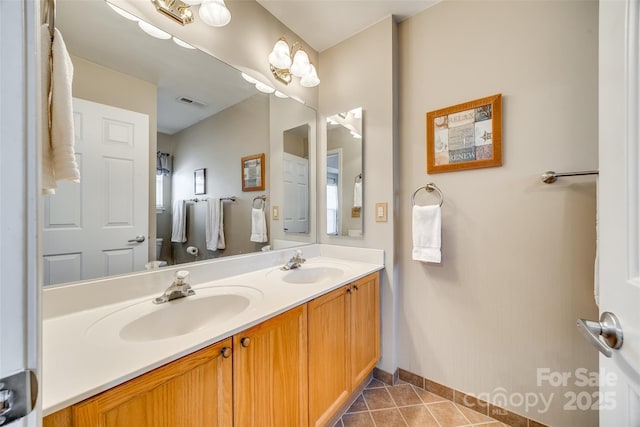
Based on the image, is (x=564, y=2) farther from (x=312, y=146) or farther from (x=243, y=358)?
(x=243, y=358)

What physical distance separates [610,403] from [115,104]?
1.72 meters

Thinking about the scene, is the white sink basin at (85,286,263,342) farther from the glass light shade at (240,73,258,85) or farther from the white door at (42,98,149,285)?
the glass light shade at (240,73,258,85)

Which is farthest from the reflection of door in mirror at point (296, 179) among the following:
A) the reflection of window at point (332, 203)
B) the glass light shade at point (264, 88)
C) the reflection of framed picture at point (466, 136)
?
the reflection of framed picture at point (466, 136)

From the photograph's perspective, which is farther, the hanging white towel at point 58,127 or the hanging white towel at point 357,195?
the hanging white towel at point 357,195

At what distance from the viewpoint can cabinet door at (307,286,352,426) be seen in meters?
1.08

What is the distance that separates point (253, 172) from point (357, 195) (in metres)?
0.73

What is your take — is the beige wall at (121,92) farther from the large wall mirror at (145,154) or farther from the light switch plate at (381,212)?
the light switch plate at (381,212)

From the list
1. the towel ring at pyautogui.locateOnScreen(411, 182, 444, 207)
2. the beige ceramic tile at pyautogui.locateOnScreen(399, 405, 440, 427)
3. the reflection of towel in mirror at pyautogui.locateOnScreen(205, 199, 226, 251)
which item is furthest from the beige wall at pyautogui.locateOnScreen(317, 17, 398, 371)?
the reflection of towel in mirror at pyautogui.locateOnScreen(205, 199, 226, 251)

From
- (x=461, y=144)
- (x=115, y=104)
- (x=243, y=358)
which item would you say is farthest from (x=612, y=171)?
(x=115, y=104)

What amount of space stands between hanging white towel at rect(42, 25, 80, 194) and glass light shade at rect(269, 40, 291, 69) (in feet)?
3.59

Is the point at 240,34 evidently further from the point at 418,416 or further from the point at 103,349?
the point at 418,416

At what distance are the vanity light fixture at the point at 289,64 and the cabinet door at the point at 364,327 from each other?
4.51 ft

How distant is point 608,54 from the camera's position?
54 cm

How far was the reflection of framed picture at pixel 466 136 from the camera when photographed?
1300 millimetres
